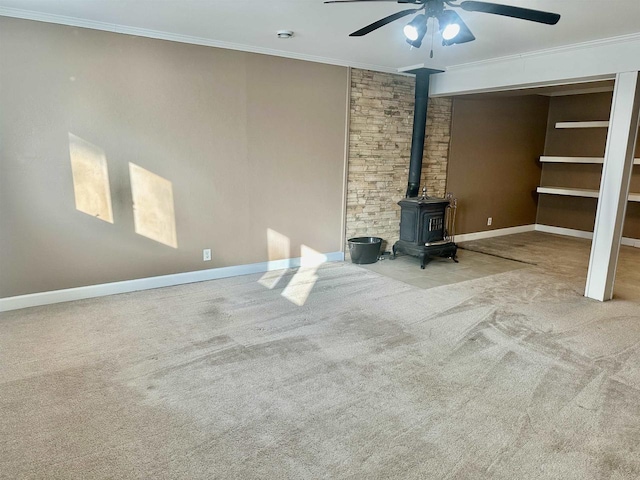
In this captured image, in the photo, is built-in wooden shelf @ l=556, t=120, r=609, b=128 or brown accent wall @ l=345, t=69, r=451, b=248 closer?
brown accent wall @ l=345, t=69, r=451, b=248

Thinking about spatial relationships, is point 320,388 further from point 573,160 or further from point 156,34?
point 573,160

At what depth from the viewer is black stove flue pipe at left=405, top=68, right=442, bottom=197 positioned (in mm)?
5555

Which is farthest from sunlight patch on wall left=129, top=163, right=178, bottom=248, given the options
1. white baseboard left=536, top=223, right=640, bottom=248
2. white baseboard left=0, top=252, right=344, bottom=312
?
white baseboard left=536, top=223, right=640, bottom=248

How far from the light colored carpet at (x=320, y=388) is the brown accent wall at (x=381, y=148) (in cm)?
184

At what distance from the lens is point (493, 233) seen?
7371 mm

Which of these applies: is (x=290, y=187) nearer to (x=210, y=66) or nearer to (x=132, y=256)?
(x=210, y=66)

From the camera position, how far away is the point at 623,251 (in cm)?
643

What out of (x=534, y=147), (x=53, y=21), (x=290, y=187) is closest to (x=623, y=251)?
(x=534, y=147)

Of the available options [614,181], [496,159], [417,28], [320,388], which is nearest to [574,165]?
[496,159]

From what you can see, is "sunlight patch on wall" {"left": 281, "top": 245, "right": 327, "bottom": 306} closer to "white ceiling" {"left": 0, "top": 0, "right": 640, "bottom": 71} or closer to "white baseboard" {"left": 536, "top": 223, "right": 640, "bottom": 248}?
"white ceiling" {"left": 0, "top": 0, "right": 640, "bottom": 71}

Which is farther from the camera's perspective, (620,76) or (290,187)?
(290,187)

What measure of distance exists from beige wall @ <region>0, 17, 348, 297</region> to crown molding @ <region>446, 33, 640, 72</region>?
1505 millimetres

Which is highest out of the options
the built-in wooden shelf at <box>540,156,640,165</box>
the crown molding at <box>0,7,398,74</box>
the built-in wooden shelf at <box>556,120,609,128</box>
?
→ the crown molding at <box>0,7,398,74</box>

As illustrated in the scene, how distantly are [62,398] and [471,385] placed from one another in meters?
2.43
